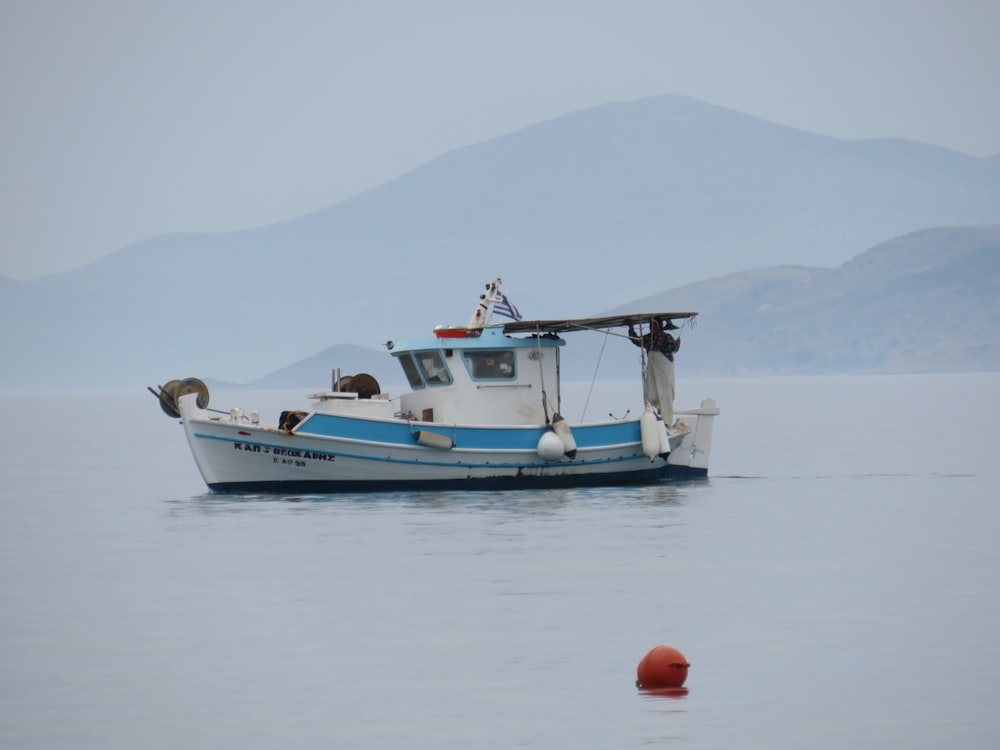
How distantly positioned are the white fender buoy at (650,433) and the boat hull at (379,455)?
25 cm

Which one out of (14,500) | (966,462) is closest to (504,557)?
(14,500)

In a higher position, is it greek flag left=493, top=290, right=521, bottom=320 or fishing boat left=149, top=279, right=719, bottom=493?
greek flag left=493, top=290, right=521, bottom=320

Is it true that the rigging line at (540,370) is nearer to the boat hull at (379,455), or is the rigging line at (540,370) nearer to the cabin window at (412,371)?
the boat hull at (379,455)

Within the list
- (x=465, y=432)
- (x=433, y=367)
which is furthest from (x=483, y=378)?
(x=465, y=432)

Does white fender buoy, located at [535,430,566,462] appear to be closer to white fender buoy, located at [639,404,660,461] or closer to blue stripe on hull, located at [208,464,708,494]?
blue stripe on hull, located at [208,464,708,494]

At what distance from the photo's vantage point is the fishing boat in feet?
115

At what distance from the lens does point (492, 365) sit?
36656 millimetres

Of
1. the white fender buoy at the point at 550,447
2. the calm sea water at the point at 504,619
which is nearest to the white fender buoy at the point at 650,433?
the calm sea water at the point at 504,619

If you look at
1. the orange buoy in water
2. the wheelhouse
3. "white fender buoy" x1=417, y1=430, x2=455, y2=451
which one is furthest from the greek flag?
the orange buoy in water

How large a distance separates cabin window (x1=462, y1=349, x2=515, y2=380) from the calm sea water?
2.77 metres

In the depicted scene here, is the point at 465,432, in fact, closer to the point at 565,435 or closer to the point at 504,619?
the point at 565,435

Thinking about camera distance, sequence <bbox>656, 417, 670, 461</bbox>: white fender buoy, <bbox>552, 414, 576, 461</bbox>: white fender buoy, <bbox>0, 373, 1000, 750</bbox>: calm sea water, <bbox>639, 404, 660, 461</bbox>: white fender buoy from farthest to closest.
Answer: <bbox>656, 417, 670, 461</bbox>: white fender buoy
<bbox>639, 404, 660, 461</bbox>: white fender buoy
<bbox>552, 414, 576, 461</bbox>: white fender buoy
<bbox>0, 373, 1000, 750</bbox>: calm sea water

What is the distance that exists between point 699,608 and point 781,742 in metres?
6.72

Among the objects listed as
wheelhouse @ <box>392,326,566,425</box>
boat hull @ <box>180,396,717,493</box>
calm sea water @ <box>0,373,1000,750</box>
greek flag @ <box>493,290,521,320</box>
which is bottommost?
calm sea water @ <box>0,373,1000,750</box>
